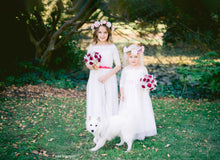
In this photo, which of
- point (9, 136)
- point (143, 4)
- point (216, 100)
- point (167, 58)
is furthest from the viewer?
point (167, 58)

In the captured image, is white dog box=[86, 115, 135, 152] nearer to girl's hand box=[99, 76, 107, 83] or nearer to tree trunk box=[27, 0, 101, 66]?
girl's hand box=[99, 76, 107, 83]

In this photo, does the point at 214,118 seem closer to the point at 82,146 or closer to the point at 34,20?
the point at 82,146

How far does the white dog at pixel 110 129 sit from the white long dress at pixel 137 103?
1.05 ft

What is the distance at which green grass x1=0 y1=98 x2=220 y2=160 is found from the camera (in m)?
3.48

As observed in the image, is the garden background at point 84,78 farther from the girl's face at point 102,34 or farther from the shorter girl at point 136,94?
the girl's face at point 102,34

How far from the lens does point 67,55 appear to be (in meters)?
9.52

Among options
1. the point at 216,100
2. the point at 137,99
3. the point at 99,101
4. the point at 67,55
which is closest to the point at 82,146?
the point at 99,101

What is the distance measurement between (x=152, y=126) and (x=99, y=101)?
111cm

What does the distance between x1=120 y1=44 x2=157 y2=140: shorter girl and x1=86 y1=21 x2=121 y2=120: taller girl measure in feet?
0.73

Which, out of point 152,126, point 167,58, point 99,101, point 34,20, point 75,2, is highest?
point 75,2

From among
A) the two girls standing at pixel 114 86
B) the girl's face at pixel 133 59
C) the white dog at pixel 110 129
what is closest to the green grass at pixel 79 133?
the white dog at pixel 110 129

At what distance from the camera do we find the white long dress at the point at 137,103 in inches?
154

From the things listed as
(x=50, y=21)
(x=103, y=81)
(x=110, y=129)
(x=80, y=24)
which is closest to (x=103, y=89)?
(x=103, y=81)

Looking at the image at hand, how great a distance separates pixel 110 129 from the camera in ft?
10.9
